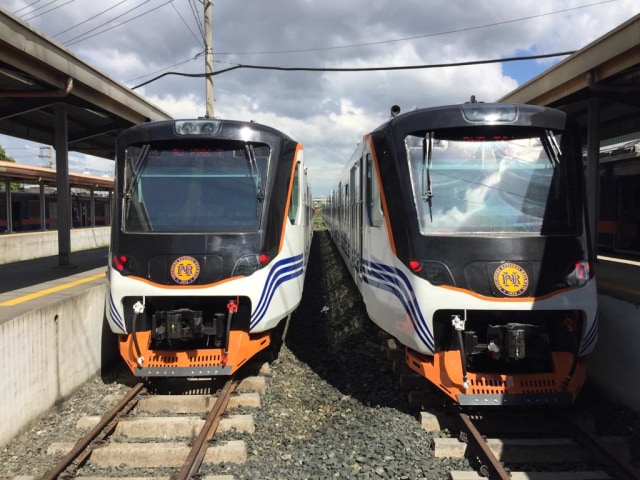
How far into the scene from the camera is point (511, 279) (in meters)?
4.56

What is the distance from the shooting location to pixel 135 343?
532cm

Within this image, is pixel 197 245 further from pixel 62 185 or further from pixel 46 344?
pixel 62 185

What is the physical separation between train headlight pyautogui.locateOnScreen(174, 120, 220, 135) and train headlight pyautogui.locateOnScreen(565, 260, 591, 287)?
3.93m

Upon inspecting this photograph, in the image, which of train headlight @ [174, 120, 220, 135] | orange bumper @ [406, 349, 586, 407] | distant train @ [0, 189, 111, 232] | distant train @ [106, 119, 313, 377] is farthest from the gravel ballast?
distant train @ [0, 189, 111, 232]

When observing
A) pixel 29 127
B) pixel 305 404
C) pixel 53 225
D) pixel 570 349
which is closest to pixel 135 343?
pixel 305 404

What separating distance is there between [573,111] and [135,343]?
9.21 metres

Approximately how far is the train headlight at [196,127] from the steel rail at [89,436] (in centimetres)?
288

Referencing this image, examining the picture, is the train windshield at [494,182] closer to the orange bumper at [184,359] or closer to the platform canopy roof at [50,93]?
the orange bumper at [184,359]

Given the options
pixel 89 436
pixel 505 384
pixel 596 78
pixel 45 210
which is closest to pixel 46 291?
pixel 89 436

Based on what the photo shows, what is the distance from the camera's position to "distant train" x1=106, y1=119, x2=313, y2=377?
535 centimetres

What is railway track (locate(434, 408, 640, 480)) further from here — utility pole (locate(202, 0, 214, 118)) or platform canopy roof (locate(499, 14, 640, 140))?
utility pole (locate(202, 0, 214, 118))

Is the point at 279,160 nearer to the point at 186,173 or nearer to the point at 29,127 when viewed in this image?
the point at 186,173

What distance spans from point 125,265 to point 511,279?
3.93 metres

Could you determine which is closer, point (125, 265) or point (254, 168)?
point (125, 265)
